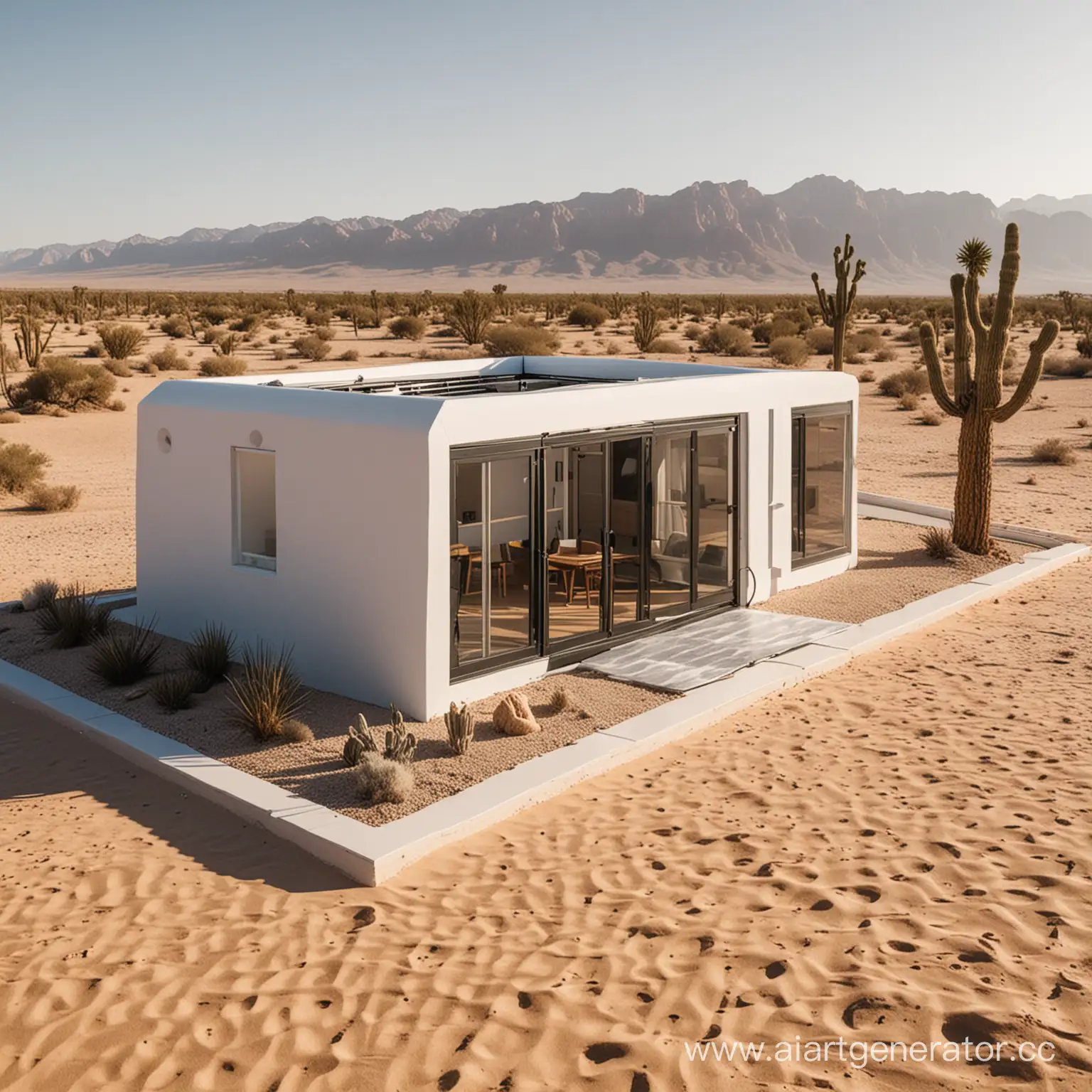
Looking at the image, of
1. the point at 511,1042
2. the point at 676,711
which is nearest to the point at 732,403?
the point at 676,711

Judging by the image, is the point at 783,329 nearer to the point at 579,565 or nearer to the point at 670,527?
the point at 670,527

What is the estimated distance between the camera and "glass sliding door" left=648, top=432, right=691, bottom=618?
12.4 meters

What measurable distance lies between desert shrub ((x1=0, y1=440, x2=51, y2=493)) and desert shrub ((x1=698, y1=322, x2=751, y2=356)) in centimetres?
2919

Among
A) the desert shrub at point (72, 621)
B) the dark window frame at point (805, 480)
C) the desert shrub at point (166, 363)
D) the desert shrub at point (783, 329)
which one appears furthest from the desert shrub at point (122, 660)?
the desert shrub at point (783, 329)

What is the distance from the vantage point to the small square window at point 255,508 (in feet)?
36.0

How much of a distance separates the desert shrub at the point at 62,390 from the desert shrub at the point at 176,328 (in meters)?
18.3

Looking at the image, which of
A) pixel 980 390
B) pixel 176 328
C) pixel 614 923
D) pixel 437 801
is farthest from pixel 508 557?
A: pixel 176 328

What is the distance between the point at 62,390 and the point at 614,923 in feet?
86.3

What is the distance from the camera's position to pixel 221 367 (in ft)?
111

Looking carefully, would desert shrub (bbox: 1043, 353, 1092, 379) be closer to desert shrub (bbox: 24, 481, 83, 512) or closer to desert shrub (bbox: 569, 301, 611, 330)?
desert shrub (bbox: 569, 301, 611, 330)

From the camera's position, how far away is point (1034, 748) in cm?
926

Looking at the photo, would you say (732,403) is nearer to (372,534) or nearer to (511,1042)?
(372,534)

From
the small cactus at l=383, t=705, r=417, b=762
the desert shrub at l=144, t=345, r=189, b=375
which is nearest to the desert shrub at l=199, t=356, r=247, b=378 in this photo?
the desert shrub at l=144, t=345, r=189, b=375

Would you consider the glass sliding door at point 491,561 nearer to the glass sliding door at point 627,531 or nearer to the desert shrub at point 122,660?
the glass sliding door at point 627,531
